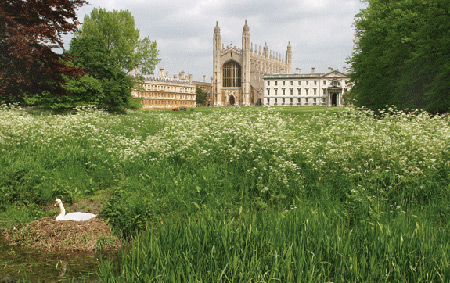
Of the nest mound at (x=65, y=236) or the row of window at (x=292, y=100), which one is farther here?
the row of window at (x=292, y=100)

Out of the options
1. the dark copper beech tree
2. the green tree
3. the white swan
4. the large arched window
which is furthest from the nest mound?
the large arched window

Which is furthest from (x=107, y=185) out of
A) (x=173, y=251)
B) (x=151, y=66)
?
(x=151, y=66)

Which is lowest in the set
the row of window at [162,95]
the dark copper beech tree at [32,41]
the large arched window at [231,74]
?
the dark copper beech tree at [32,41]

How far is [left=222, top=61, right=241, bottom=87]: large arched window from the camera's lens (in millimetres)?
Result: 120688

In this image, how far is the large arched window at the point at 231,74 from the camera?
12069 centimetres

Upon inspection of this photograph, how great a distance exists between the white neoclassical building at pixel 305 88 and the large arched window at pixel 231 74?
12.8 m

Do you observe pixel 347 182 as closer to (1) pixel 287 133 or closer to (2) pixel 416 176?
(2) pixel 416 176

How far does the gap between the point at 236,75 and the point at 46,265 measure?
118 m

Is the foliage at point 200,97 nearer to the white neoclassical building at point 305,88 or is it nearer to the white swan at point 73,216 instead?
the white neoclassical building at point 305,88

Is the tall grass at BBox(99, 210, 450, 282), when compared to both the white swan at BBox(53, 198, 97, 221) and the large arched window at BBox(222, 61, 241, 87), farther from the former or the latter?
the large arched window at BBox(222, 61, 241, 87)

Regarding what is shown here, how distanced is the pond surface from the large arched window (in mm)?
115831

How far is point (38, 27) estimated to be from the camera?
1742 centimetres

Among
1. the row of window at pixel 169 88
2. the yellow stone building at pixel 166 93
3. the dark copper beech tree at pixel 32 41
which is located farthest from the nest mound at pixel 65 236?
the row of window at pixel 169 88

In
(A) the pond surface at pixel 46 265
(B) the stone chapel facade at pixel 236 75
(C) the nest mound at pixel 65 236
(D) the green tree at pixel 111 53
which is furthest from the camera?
(B) the stone chapel facade at pixel 236 75
